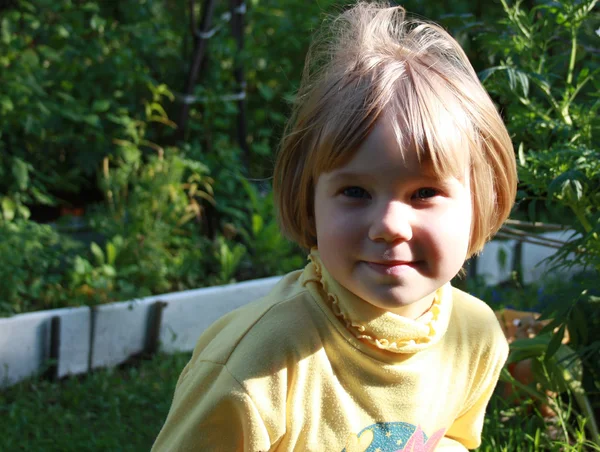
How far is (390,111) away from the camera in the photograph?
1471 millimetres

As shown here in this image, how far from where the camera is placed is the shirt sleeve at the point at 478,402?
1.90 m

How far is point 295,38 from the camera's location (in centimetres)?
499

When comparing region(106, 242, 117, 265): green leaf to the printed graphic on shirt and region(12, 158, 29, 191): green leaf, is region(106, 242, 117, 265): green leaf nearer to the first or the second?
region(12, 158, 29, 191): green leaf

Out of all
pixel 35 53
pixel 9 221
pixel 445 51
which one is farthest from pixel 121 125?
pixel 445 51

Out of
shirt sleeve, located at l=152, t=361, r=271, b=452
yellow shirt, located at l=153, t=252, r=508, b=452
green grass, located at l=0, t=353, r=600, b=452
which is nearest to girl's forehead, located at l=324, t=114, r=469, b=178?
yellow shirt, located at l=153, t=252, r=508, b=452

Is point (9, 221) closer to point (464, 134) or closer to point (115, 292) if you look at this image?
point (115, 292)

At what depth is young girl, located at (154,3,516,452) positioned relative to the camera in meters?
1.48

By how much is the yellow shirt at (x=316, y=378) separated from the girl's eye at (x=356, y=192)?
231mm

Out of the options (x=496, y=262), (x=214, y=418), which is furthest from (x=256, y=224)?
(x=214, y=418)

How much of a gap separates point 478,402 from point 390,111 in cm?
87

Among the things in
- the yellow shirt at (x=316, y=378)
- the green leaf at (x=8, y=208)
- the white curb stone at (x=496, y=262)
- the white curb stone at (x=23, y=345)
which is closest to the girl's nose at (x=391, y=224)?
the yellow shirt at (x=316, y=378)

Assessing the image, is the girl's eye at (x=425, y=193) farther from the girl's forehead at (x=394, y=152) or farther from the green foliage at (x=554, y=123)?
the green foliage at (x=554, y=123)

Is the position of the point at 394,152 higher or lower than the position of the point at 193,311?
higher

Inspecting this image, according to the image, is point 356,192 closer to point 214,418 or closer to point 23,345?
point 214,418
